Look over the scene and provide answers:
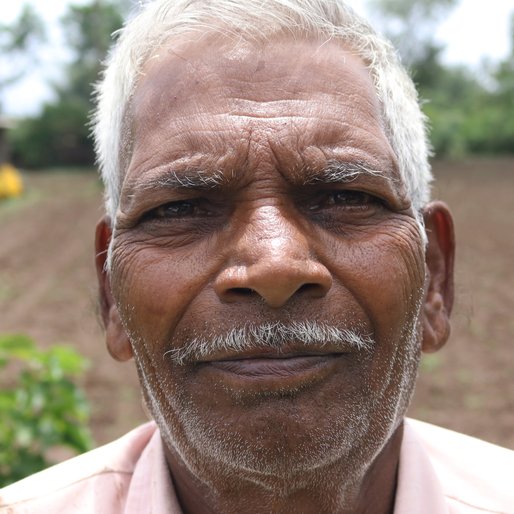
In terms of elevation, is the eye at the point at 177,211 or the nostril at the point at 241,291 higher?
the eye at the point at 177,211

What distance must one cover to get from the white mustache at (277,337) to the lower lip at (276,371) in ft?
0.13

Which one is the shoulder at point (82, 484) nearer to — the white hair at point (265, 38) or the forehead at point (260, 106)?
the white hair at point (265, 38)

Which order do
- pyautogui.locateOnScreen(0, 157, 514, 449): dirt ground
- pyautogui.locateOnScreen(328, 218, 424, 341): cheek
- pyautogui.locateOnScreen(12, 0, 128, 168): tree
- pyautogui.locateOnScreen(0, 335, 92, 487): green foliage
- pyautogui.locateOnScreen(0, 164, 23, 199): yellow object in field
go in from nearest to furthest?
pyautogui.locateOnScreen(328, 218, 424, 341): cheek → pyautogui.locateOnScreen(0, 335, 92, 487): green foliage → pyautogui.locateOnScreen(0, 157, 514, 449): dirt ground → pyautogui.locateOnScreen(0, 164, 23, 199): yellow object in field → pyautogui.locateOnScreen(12, 0, 128, 168): tree

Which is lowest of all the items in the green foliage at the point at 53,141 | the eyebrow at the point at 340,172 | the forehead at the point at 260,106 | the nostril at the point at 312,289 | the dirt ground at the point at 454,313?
the green foliage at the point at 53,141

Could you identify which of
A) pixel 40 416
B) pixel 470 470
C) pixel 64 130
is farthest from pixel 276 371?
pixel 64 130

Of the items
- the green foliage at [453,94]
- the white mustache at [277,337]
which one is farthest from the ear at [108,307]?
the green foliage at [453,94]

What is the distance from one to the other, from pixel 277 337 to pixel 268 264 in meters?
0.17

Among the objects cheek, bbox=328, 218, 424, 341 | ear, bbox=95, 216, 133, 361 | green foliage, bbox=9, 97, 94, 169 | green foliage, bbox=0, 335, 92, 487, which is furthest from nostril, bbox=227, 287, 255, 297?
green foliage, bbox=9, 97, 94, 169

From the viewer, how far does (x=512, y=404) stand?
680 centimetres

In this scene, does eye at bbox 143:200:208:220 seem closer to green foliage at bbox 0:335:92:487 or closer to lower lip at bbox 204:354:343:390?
lower lip at bbox 204:354:343:390

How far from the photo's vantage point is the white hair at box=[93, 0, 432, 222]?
1.90 metres

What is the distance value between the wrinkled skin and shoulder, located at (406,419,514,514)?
332 millimetres

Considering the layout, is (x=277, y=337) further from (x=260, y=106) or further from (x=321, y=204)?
(x=260, y=106)

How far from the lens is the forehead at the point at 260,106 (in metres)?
1.77
